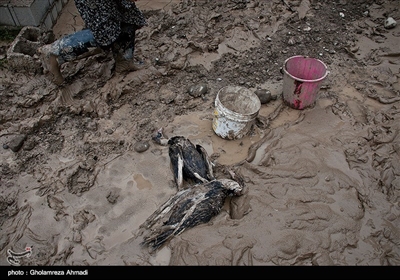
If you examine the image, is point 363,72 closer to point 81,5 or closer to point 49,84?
point 81,5

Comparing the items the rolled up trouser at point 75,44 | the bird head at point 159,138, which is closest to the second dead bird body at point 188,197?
the bird head at point 159,138

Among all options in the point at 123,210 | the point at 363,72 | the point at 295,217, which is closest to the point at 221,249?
the point at 295,217

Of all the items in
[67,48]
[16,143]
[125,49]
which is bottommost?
[16,143]

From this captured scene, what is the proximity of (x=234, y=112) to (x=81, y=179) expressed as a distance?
1.77 meters

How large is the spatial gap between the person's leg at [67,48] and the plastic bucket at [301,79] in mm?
2396

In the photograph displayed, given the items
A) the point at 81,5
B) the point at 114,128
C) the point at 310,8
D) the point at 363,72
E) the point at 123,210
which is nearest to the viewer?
the point at 123,210

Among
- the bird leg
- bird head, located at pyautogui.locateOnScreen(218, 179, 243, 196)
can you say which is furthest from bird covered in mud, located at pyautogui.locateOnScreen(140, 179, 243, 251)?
the bird leg

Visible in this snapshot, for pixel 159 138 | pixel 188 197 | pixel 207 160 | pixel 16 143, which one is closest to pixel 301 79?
pixel 207 160

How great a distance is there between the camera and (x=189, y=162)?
3.28 meters

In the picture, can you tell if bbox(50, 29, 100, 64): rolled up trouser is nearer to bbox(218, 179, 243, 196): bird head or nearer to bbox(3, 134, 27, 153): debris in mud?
bbox(3, 134, 27, 153): debris in mud

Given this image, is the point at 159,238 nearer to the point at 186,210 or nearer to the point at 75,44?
the point at 186,210

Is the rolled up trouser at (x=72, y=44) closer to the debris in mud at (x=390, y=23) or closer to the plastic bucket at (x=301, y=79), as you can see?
the plastic bucket at (x=301, y=79)

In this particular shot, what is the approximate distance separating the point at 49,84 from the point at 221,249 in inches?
119

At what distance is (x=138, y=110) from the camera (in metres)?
4.07
